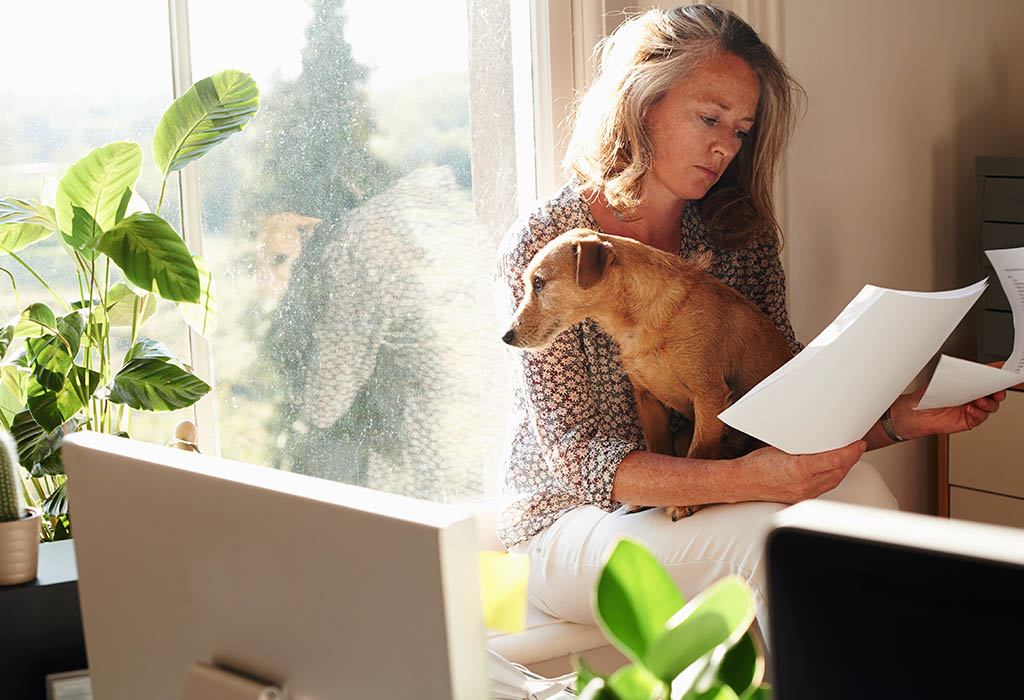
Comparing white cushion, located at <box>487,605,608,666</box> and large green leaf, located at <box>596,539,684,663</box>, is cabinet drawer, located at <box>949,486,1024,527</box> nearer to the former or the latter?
white cushion, located at <box>487,605,608,666</box>

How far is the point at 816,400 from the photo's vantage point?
4.35 feet

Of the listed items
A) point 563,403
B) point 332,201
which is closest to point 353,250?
point 332,201

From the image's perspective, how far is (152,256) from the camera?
1501 mm

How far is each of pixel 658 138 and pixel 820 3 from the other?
0.79 metres

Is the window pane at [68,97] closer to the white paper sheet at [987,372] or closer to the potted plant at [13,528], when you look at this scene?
the potted plant at [13,528]

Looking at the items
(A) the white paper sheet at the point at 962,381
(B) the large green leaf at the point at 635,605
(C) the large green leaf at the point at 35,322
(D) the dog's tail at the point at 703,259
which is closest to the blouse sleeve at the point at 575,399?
(D) the dog's tail at the point at 703,259

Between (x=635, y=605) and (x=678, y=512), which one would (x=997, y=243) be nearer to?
(x=678, y=512)

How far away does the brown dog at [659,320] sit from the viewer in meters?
1.56

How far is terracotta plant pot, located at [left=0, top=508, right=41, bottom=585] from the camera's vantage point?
1.20 metres

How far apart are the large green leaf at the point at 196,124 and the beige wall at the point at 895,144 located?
1.18 metres

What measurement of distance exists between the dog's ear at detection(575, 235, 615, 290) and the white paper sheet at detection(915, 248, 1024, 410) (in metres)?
0.48

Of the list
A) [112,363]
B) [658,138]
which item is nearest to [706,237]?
[658,138]

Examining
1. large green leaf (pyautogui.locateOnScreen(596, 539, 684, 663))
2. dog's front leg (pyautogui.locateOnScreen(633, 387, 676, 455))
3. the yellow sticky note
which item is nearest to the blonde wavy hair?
dog's front leg (pyautogui.locateOnScreen(633, 387, 676, 455))

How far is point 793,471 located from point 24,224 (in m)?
1.17
